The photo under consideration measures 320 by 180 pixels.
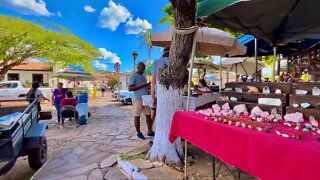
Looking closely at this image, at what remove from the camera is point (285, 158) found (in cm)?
149

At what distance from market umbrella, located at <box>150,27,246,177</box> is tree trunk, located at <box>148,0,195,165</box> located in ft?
0.65

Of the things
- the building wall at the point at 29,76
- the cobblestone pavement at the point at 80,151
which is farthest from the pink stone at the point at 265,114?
the building wall at the point at 29,76

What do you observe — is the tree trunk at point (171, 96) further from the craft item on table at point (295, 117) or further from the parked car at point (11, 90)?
the parked car at point (11, 90)

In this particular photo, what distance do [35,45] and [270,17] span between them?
16.1 meters

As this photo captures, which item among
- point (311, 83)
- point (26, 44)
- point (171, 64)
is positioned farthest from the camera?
point (26, 44)

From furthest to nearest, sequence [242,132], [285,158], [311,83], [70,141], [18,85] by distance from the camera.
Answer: [18,85] → [70,141] → [311,83] → [242,132] → [285,158]

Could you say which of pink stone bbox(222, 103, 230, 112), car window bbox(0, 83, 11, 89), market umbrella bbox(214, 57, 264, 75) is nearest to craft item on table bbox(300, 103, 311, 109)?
pink stone bbox(222, 103, 230, 112)

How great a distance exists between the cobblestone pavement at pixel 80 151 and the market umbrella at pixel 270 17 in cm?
284

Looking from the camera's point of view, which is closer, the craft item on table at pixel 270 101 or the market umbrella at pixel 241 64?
the craft item on table at pixel 270 101

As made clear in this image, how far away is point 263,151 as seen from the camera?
5.36 ft

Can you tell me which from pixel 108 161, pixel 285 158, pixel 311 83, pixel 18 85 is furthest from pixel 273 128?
pixel 18 85

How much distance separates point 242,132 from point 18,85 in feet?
69.0

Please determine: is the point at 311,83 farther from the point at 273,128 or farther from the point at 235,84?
the point at 235,84

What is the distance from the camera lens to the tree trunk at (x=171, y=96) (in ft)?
11.3
